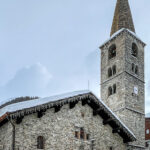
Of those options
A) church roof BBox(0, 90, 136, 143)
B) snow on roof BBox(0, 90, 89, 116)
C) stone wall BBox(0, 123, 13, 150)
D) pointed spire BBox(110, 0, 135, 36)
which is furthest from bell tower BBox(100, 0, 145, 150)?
stone wall BBox(0, 123, 13, 150)

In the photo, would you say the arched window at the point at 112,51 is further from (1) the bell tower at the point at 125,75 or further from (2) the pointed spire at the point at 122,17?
(2) the pointed spire at the point at 122,17

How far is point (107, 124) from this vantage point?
21.7 metres

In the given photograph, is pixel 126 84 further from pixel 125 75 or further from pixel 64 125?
pixel 64 125

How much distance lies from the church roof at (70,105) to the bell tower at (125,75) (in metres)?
11.8

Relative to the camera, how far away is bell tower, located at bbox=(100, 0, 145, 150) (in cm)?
3431

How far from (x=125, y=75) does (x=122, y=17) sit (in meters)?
11.3

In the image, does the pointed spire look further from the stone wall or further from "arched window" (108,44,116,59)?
the stone wall

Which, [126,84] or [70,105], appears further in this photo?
[126,84]

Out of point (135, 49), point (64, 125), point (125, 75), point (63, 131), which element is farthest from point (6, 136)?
point (135, 49)

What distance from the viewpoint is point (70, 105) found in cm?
1994

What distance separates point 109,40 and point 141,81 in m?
7.61

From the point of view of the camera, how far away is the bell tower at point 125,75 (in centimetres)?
3431

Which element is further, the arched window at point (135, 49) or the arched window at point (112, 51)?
the arched window at point (112, 51)

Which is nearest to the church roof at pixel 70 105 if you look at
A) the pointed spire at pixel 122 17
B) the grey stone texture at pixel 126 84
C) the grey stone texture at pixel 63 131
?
the grey stone texture at pixel 63 131
